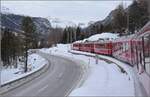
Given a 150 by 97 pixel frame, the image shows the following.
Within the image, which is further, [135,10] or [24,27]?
[24,27]

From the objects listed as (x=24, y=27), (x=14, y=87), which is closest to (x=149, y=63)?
(x=14, y=87)

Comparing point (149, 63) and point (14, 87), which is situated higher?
point (149, 63)

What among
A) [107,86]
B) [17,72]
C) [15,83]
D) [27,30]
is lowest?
[17,72]

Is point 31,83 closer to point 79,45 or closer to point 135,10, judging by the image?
point 135,10

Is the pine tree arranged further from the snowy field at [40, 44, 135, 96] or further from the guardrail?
the snowy field at [40, 44, 135, 96]

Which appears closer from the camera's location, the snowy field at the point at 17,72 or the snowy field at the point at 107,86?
the snowy field at the point at 107,86

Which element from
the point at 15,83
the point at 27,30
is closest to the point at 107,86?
the point at 15,83

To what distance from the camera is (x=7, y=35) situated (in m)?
117

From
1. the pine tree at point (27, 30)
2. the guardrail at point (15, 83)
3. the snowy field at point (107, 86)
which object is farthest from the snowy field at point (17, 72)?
the pine tree at point (27, 30)

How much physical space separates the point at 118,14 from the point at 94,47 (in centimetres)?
4735

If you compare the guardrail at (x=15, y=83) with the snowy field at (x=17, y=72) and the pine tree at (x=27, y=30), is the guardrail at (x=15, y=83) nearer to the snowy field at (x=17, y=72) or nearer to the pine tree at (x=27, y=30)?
the snowy field at (x=17, y=72)

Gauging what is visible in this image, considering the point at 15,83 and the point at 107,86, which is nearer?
the point at 107,86

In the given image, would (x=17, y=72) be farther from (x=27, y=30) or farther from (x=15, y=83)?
(x=15, y=83)

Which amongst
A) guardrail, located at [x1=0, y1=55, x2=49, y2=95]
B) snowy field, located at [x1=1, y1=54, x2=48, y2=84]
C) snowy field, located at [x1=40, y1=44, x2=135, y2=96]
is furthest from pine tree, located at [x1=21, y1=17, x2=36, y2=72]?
snowy field, located at [x1=40, y1=44, x2=135, y2=96]
